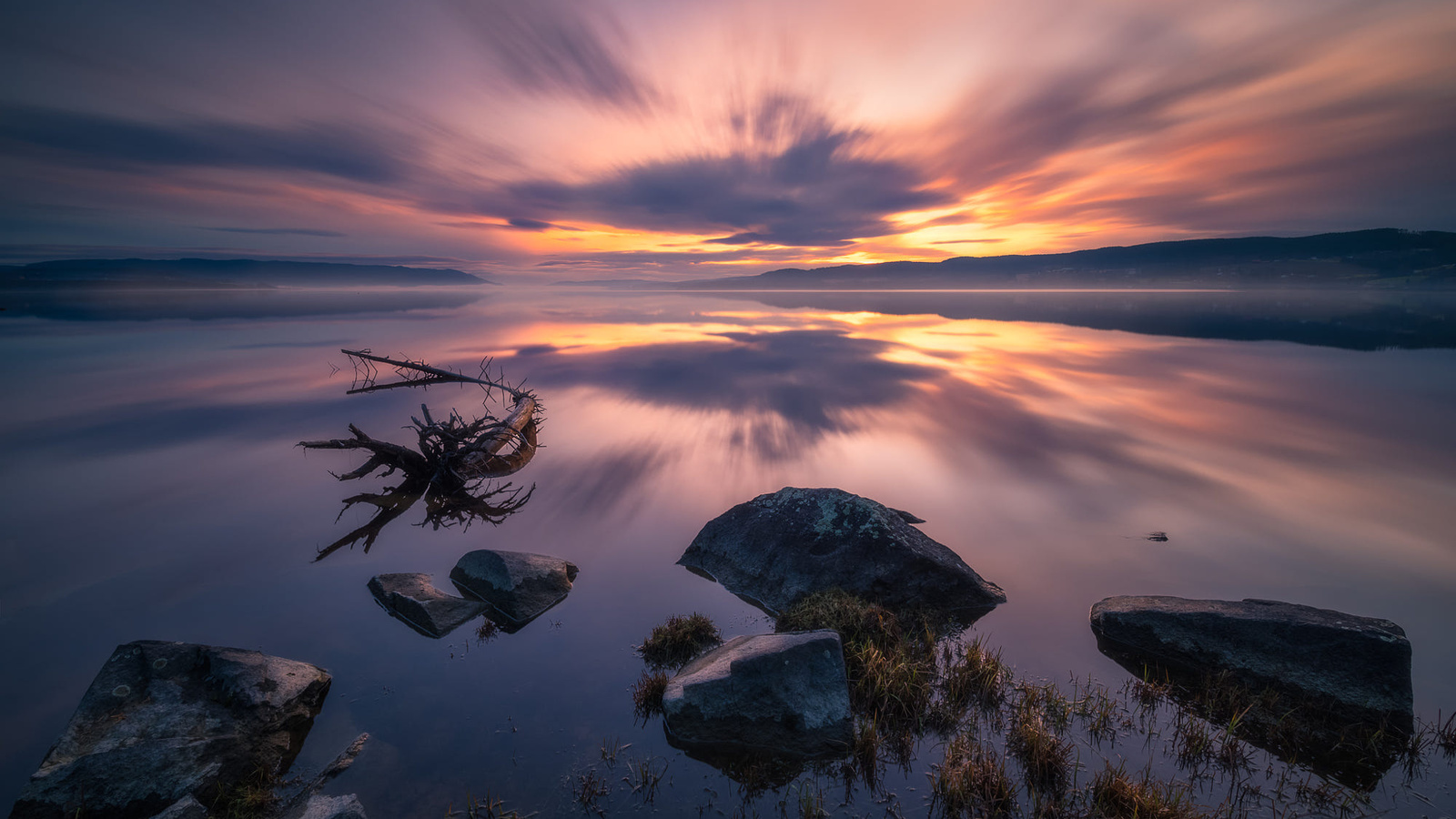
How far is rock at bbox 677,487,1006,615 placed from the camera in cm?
935

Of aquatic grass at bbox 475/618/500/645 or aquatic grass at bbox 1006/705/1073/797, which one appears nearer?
aquatic grass at bbox 1006/705/1073/797

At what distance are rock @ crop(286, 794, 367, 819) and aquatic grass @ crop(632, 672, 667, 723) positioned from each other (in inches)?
119

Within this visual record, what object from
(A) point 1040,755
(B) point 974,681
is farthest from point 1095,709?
(A) point 1040,755

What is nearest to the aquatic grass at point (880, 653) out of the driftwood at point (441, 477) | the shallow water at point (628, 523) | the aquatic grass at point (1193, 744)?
the shallow water at point (628, 523)

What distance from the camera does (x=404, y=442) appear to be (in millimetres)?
21219

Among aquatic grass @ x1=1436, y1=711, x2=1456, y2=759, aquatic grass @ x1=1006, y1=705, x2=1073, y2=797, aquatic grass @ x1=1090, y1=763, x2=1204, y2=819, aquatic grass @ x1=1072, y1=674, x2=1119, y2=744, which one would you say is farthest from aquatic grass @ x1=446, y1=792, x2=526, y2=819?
aquatic grass @ x1=1436, y1=711, x2=1456, y2=759

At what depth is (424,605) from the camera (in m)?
8.91

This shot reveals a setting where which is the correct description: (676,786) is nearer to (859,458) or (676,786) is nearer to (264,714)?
(264,714)

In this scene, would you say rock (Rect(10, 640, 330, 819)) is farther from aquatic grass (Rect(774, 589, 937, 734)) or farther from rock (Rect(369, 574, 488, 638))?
aquatic grass (Rect(774, 589, 937, 734))

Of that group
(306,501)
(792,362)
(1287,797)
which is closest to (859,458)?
(1287,797)

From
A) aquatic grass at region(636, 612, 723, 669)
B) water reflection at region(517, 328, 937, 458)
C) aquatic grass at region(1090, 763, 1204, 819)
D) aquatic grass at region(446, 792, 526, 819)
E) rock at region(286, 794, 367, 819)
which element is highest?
rock at region(286, 794, 367, 819)

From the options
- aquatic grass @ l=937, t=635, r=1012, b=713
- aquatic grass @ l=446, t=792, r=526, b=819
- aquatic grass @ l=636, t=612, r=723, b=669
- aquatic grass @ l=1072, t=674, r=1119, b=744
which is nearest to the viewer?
aquatic grass @ l=446, t=792, r=526, b=819

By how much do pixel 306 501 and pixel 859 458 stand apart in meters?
16.9

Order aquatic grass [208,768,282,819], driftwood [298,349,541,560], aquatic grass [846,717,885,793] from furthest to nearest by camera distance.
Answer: driftwood [298,349,541,560] → aquatic grass [846,717,885,793] → aquatic grass [208,768,282,819]
